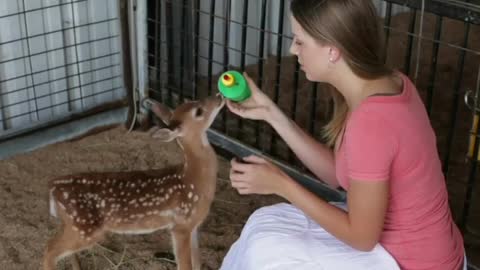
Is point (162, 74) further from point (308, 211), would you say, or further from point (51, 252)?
point (308, 211)

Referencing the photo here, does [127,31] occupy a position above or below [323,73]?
below

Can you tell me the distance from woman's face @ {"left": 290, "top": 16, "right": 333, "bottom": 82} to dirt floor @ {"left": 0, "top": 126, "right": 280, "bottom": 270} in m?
1.29

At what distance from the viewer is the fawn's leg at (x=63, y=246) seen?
9.55 feet

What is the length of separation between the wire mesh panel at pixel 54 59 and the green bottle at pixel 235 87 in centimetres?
181

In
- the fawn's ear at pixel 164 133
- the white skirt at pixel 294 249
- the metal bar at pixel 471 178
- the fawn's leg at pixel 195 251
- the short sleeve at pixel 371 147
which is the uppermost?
the short sleeve at pixel 371 147

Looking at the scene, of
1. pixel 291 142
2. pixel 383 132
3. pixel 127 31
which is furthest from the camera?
pixel 127 31

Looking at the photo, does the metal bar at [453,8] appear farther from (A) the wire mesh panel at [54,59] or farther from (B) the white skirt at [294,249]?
(A) the wire mesh panel at [54,59]

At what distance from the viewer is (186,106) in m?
2.92

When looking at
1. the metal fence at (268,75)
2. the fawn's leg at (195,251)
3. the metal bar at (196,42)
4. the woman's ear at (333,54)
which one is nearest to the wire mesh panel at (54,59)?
the metal fence at (268,75)

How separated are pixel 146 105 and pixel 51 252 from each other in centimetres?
164

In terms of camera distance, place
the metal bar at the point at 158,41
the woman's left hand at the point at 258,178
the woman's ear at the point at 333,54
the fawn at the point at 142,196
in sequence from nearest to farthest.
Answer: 1. the woman's ear at the point at 333,54
2. the woman's left hand at the point at 258,178
3. the fawn at the point at 142,196
4. the metal bar at the point at 158,41

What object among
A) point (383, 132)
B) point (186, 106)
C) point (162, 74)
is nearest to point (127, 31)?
point (162, 74)

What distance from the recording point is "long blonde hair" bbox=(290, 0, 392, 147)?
2.09m

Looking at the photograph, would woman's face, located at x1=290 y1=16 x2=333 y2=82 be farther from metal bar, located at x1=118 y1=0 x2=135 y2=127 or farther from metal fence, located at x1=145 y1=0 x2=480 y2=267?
metal bar, located at x1=118 y1=0 x2=135 y2=127
